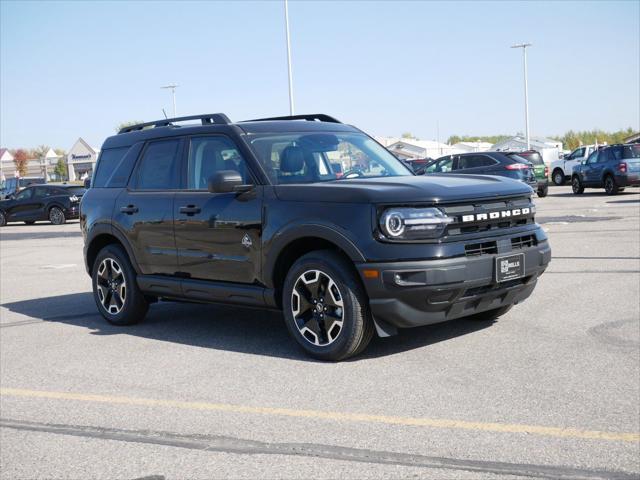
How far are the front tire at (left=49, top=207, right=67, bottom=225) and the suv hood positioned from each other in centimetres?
2427

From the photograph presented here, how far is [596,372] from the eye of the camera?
220 inches

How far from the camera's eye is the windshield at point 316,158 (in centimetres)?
681

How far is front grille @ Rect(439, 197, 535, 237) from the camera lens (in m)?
5.95

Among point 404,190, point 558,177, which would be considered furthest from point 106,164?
point 558,177

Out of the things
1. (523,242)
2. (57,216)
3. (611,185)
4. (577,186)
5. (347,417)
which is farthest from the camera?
(577,186)

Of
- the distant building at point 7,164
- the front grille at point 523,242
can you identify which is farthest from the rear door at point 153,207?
the distant building at point 7,164

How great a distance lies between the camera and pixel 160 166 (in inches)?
308

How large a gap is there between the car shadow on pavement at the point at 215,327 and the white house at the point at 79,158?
331 ft

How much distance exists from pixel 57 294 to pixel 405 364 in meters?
6.27

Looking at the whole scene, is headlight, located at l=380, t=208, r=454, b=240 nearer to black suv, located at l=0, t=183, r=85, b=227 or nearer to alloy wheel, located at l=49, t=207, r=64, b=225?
black suv, located at l=0, t=183, r=85, b=227

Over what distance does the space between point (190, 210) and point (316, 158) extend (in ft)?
3.95

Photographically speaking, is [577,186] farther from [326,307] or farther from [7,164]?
[7,164]

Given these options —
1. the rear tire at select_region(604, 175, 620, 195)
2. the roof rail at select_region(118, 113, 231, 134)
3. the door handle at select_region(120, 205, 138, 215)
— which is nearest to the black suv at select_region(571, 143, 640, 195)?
the rear tire at select_region(604, 175, 620, 195)

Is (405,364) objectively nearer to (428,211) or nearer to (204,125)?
(428,211)
